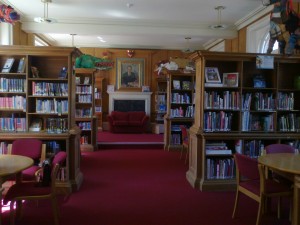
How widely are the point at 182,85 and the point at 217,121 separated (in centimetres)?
→ 363

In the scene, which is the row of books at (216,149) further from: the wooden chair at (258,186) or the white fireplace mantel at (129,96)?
the white fireplace mantel at (129,96)

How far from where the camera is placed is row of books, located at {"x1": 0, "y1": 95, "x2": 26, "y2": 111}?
524 cm

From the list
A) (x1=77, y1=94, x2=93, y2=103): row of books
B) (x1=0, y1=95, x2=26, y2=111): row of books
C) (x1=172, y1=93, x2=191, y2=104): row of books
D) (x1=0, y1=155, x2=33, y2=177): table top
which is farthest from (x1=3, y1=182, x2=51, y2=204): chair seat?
(x1=172, y1=93, x2=191, y2=104): row of books

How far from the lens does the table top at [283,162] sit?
3152 millimetres

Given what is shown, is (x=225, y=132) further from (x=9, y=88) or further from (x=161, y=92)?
(x=161, y=92)

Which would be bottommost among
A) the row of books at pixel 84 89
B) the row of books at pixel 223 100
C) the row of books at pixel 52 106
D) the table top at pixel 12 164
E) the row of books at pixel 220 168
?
the row of books at pixel 220 168

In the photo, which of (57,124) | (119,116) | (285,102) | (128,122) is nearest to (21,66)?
(57,124)

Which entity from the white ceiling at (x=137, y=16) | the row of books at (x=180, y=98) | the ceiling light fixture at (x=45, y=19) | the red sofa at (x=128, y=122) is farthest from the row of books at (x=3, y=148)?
the red sofa at (x=128, y=122)

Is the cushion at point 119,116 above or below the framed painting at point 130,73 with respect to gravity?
below

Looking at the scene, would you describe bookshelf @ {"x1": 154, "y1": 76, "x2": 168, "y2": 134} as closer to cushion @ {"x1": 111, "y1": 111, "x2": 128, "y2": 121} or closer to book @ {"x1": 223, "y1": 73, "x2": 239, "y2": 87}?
cushion @ {"x1": 111, "y1": 111, "x2": 128, "y2": 121}

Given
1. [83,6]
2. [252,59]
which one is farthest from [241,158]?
[83,6]

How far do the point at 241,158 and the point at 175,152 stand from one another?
16.6ft

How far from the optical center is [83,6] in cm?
717

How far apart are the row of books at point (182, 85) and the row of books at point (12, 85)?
4.54 metres
